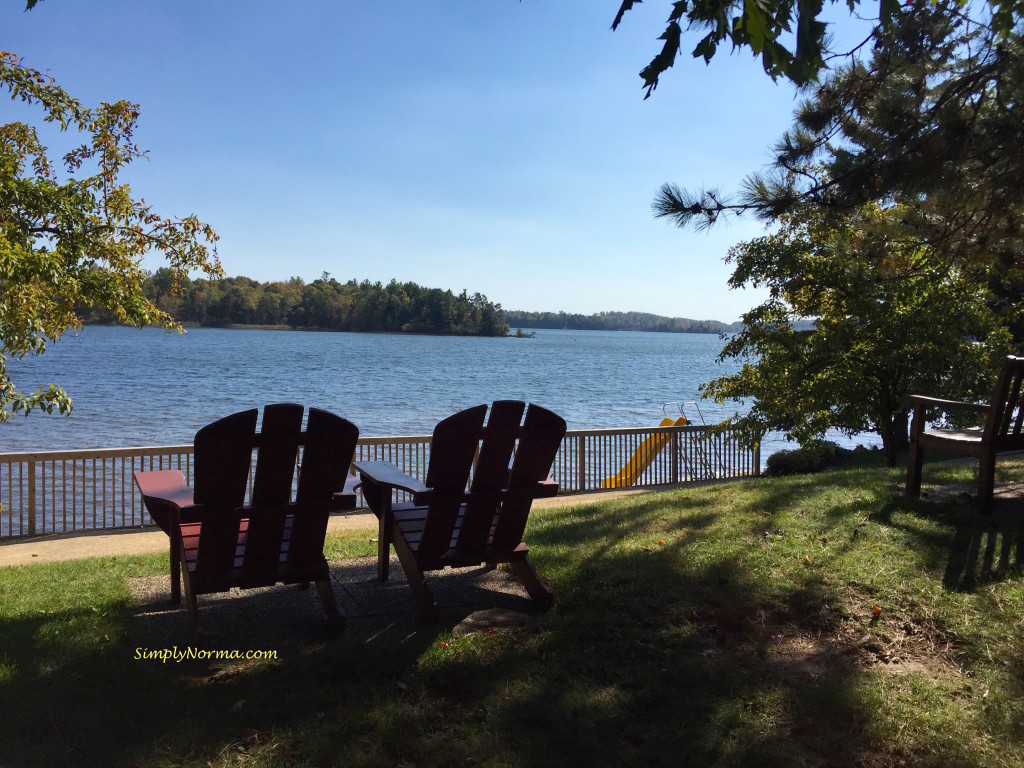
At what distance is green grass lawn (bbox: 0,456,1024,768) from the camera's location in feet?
9.49

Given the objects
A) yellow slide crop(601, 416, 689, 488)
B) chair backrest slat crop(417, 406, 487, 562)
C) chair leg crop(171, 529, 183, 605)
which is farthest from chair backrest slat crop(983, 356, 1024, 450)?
yellow slide crop(601, 416, 689, 488)

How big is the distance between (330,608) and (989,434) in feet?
14.5

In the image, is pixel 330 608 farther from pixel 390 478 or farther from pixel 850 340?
pixel 850 340

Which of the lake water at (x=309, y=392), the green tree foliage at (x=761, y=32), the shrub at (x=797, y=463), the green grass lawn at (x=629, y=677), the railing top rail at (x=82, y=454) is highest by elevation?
the green tree foliage at (x=761, y=32)

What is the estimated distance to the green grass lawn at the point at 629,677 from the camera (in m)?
2.89

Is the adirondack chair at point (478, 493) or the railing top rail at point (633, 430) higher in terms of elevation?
the adirondack chair at point (478, 493)

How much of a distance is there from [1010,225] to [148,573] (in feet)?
26.2

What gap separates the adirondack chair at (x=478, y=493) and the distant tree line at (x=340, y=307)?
103086mm

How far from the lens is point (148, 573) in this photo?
5.47 m

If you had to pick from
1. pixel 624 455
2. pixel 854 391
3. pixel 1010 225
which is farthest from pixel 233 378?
pixel 1010 225

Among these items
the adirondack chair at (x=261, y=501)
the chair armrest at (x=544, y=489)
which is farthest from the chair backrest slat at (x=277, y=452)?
the chair armrest at (x=544, y=489)

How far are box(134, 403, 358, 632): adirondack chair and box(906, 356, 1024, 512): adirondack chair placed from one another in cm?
423

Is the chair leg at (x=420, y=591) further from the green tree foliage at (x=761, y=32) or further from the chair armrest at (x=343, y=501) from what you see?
the green tree foliage at (x=761, y=32)

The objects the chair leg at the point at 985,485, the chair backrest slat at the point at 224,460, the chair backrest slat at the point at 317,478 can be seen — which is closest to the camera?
the chair backrest slat at the point at 224,460
